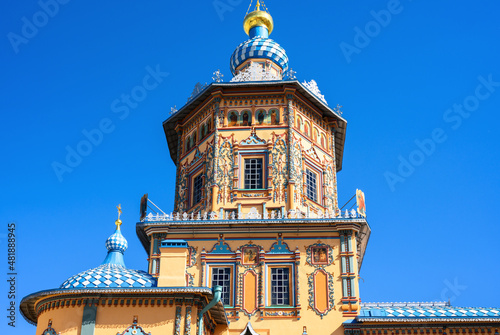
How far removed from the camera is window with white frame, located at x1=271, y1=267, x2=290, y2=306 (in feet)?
73.9

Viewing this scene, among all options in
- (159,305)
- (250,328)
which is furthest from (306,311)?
(159,305)

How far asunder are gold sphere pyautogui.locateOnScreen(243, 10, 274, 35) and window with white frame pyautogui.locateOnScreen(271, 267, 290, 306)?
14002 millimetres

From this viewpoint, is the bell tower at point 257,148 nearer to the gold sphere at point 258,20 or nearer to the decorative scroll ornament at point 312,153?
the decorative scroll ornament at point 312,153

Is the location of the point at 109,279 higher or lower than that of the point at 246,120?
lower

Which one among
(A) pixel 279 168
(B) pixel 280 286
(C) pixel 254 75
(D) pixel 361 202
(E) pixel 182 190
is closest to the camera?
(B) pixel 280 286

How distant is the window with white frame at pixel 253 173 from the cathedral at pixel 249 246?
0.04 metres

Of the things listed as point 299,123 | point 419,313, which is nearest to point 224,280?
point 419,313

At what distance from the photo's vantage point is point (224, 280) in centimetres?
2295

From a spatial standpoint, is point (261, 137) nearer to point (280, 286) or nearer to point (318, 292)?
point (280, 286)

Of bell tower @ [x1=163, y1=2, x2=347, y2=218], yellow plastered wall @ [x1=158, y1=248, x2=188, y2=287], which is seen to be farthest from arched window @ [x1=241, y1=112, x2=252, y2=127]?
yellow plastered wall @ [x1=158, y1=248, x2=188, y2=287]

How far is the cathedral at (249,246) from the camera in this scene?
19.0 m

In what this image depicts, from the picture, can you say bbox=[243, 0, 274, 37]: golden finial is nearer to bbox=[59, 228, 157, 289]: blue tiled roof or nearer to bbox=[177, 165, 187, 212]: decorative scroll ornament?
bbox=[177, 165, 187, 212]: decorative scroll ornament

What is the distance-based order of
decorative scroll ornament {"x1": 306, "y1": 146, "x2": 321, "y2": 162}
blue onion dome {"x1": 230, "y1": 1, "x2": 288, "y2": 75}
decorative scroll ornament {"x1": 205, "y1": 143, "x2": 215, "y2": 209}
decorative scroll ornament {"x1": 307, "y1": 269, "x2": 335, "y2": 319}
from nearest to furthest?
decorative scroll ornament {"x1": 307, "y1": 269, "x2": 335, "y2": 319} < decorative scroll ornament {"x1": 205, "y1": 143, "x2": 215, "y2": 209} < decorative scroll ornament {"x1": 306, "y1": 146, "x2": 321, "y2": 162} < blue onion dome {"x1": 230, "y1": 1, "x2": 288, "y2": 75}

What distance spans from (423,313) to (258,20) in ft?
55.3
